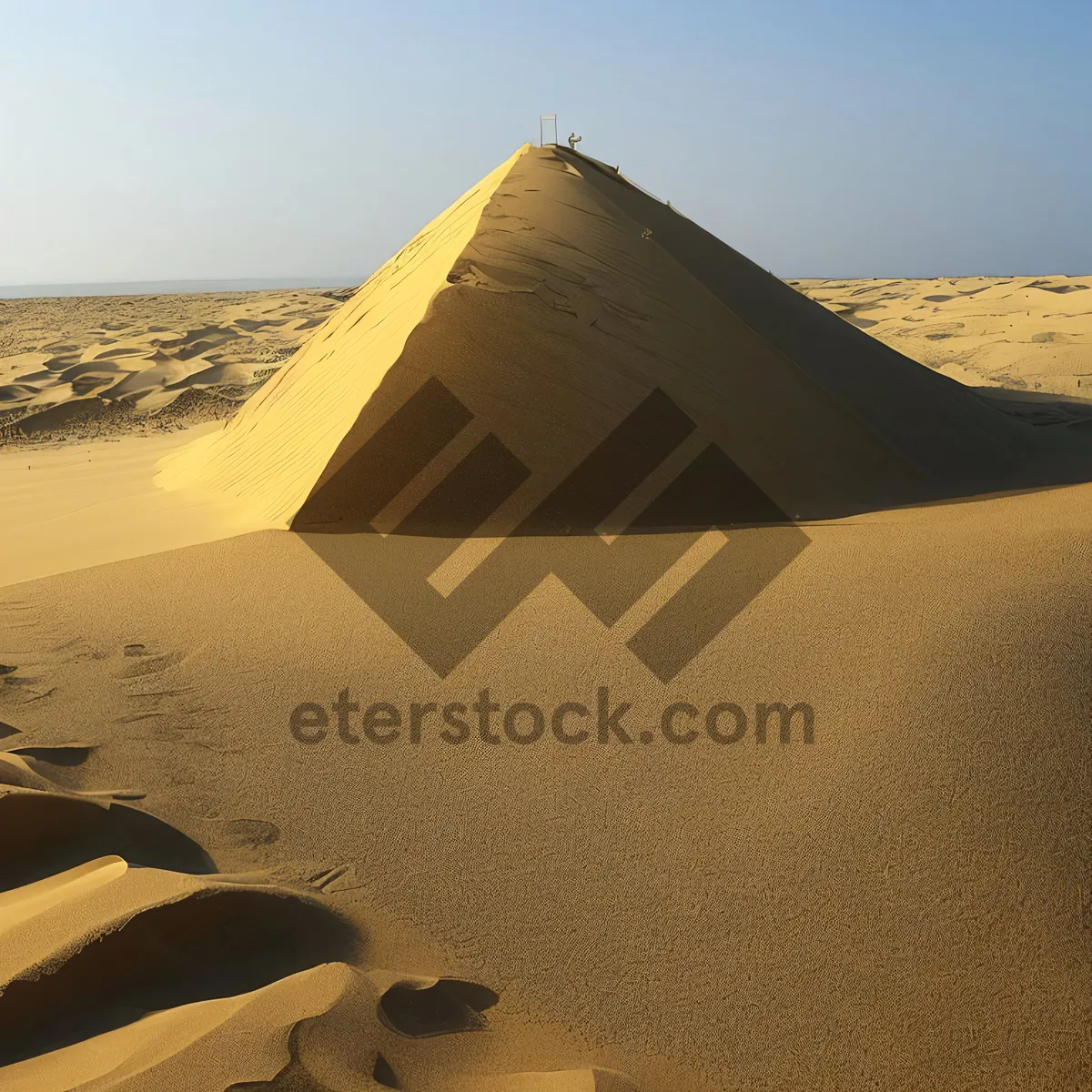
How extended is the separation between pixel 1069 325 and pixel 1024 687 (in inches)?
471

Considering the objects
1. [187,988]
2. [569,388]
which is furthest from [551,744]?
[569,388]

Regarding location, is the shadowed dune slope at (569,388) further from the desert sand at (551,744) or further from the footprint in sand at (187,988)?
the footprint in sand at (187,988)

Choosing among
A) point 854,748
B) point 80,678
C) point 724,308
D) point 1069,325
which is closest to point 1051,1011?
point 854,748

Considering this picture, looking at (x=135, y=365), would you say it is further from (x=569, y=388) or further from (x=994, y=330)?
(x=994, y=330)

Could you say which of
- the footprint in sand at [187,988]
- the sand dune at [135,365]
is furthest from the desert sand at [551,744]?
the sand dune at [135,365]

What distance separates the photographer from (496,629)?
311 cm

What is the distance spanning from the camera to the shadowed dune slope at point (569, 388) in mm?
4207

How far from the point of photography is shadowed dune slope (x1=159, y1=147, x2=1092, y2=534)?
4.21 meters

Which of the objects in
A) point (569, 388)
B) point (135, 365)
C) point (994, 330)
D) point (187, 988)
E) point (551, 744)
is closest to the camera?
point (187, 988)

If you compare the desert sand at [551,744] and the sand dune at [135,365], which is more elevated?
the sand dune at [135,365]

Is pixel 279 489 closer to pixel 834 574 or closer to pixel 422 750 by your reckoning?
pixel 422 750

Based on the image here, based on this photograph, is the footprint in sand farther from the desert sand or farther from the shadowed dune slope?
the shadowed dune slope

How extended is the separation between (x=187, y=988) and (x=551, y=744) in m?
1.12

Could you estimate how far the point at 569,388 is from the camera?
4398mm
